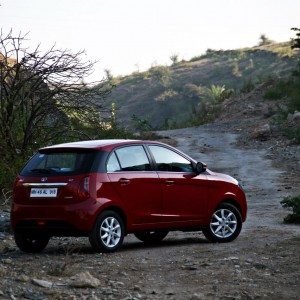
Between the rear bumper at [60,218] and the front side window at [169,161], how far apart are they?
156 cm

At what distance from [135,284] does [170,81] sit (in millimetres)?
82046

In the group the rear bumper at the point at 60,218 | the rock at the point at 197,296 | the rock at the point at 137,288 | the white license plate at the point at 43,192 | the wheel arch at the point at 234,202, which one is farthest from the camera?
the wheel arch at the point at 234,202

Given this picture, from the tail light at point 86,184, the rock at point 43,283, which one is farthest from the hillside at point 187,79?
the rock at point 43,283

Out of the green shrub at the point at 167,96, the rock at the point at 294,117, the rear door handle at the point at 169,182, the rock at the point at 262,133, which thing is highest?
the green shrub at the point at 167,96

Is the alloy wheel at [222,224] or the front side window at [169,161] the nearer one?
the front side window at [169,161]

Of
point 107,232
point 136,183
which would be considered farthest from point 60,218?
point 136,183

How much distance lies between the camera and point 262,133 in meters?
37.8

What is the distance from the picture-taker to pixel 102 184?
40.2 feet

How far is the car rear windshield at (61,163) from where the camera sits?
12.3 m

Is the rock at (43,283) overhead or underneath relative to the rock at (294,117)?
underneath

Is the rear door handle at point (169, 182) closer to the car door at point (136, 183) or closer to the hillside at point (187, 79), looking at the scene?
the car door at point (136, 183)

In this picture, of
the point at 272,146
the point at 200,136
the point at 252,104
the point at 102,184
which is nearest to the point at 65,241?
the point at 102,184

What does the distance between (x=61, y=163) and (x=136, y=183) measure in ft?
3.57

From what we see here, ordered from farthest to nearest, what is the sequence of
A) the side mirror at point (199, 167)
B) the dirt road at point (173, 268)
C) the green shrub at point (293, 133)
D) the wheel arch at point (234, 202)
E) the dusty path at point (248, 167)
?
1. the green shrub at point (293, 133)
2. the dusty path at point (248, 167)
3. the wheel arch at point (234, 202)
4. the side mirror at point (199, 167)
5. the dirt road at point (173, 268)
